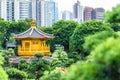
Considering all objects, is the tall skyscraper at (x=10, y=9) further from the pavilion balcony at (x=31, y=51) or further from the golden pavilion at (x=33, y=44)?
the pavilion balcony at (x=31, y=51)

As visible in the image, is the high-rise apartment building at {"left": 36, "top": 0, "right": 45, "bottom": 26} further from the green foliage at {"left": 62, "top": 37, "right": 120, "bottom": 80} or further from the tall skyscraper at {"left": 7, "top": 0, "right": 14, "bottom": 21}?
the green foliage at {"left": 62, "top": 37, "right": 120, "bottom": 80}

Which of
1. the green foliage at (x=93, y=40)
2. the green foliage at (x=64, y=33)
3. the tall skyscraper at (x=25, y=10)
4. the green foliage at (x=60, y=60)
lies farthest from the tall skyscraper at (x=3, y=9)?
the green foliage at (x=93, y=40)

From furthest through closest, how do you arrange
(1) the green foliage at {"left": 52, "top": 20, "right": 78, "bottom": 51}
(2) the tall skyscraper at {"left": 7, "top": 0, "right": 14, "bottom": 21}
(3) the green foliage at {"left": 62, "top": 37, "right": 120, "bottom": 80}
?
(2) the tall skyscraper at {"left": 7, "top": 0, "right": 14, "bottom": 21}
(1) the green foliage at {"left": 52, "top": 20, "right": 78, "bottom": 51}
(3) the green foliage at {"left": 62, "top": 37, "right": 120, "bottom": 80}

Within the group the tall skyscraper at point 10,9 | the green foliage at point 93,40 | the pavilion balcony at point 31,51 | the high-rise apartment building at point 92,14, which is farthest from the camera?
the high-rise apartment building at point 92,14

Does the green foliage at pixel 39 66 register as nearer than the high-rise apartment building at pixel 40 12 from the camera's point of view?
Yes

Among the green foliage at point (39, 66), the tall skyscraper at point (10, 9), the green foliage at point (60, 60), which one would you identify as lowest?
the green foliage at point (60, 60)

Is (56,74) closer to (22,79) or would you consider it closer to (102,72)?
(22,79)

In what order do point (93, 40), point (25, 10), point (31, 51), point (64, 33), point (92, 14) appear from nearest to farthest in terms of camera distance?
point (93, 40) → point (31, 51) → point (64, 33) → point (25, 10) → point (92, 14)

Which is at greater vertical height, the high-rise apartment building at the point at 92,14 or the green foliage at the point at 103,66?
the green foliage at the point at 103,66

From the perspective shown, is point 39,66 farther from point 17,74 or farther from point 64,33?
point 64,33

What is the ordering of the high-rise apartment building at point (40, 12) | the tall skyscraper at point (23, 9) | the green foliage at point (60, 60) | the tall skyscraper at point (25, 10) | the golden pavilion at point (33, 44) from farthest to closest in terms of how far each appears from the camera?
the high-rise apartment building at point (40, 12) → the tall skyscraper at point (23, 9) → the tall skyscraper at point (25, 10) → the golden pavilion at point (33, 44) → the green foliage at point (60, 60)

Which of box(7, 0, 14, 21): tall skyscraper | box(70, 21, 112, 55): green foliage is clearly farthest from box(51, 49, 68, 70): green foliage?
box(7, 0, 14, 21): tall skyscraper

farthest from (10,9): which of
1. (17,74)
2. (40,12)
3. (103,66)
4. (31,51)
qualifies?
(103,66)

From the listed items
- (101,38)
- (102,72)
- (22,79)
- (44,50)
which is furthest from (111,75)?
(44,50)
